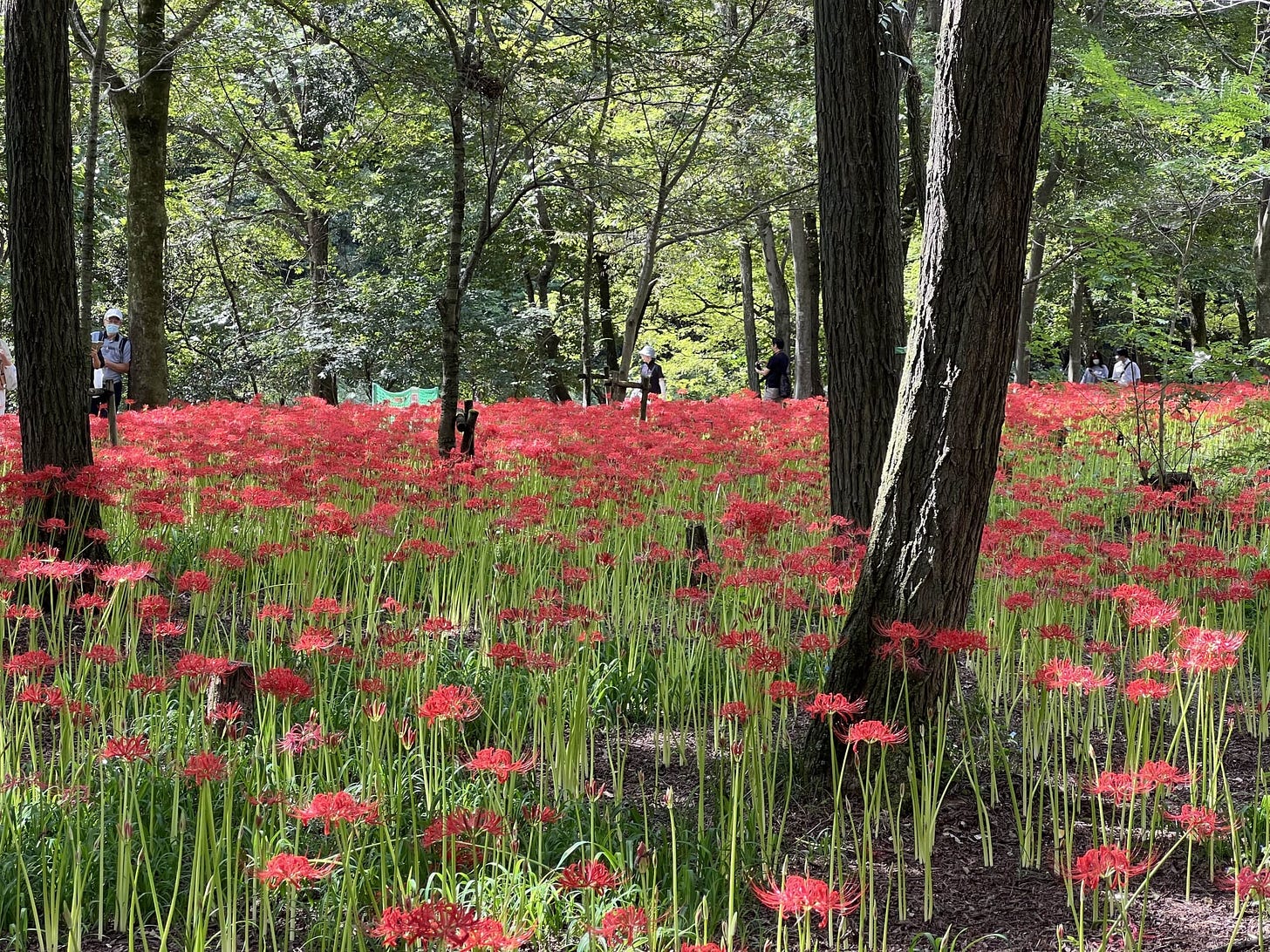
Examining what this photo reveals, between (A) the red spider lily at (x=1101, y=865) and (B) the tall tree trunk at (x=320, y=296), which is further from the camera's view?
(B) the tall tree trunk at (x=320, y=296)

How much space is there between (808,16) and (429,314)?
7947mm

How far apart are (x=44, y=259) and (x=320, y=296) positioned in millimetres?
15189

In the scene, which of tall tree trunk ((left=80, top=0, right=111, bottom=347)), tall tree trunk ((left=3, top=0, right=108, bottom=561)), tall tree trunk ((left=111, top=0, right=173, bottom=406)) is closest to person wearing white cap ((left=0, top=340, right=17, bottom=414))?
tall tree trunk ((left=111, top=0, right=173, bottom=406))

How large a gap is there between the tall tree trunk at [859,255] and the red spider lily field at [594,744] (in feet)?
1.62

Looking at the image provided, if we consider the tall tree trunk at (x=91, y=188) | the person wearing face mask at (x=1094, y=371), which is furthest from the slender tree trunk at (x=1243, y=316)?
the tall tree trunk at (x=91, y=188)

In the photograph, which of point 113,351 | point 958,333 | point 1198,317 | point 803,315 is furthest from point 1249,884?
point 1198,317

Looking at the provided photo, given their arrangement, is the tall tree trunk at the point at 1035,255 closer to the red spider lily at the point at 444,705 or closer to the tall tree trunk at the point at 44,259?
the tall tree trunk at the point at 44,259

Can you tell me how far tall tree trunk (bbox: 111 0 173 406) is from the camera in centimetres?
1346

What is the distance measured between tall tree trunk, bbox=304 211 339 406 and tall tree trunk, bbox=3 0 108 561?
13502 mm

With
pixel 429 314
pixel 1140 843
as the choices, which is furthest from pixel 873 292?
pixel 429 314

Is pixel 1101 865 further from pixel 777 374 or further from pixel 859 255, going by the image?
pixel 777 374

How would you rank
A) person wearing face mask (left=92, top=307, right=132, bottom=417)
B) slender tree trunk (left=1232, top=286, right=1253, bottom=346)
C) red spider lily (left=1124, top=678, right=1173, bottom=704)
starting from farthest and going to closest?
slender tree trunk (left=1232, top=286, right=1253, bottom=346)
person wearing face mask (left=92, top=307, right=132, bottom=417)
red spider lily (left=1124, top=678, right=1173, bottom=704)

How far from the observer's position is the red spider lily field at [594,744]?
106 inches

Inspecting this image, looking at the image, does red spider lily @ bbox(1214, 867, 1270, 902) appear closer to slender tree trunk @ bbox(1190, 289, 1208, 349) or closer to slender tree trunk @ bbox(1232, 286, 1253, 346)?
slender tree trunk @ bbox(1190, 289, 1208, 349)
